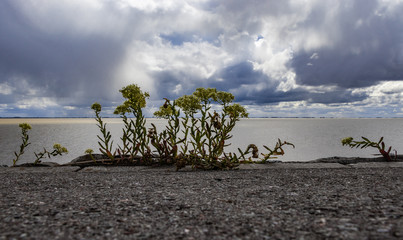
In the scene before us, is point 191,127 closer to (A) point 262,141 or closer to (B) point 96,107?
(B) point 96,107

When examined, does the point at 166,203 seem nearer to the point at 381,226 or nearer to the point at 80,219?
the point at 80,219

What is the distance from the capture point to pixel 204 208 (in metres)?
2.57

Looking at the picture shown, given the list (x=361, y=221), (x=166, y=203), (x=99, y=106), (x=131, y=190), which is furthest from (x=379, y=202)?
(x=99, y=106)

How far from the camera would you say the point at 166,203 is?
2748 millimetres

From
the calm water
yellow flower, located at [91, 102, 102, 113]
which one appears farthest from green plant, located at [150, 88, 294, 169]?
the calm water

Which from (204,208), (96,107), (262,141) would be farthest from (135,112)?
(262,141)

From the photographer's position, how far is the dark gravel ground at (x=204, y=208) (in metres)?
2.03

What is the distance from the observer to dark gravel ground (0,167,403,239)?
203cm

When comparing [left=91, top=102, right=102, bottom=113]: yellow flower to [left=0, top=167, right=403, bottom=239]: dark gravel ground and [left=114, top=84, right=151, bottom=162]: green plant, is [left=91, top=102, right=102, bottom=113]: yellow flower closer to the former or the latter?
[left=114, top=84, right=151, bottom=162]: green plant

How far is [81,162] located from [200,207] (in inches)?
169

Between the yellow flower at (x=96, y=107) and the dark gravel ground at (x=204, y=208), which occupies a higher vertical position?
the yellow flower at (x=96, y=107)

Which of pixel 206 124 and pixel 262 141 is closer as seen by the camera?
pixel 206 124

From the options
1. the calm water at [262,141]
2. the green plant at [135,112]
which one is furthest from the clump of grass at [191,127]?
the calm water at [262,141]

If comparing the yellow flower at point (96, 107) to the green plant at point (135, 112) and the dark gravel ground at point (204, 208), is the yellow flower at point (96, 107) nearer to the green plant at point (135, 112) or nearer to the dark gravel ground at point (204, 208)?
the green plant at point (135, 112)
